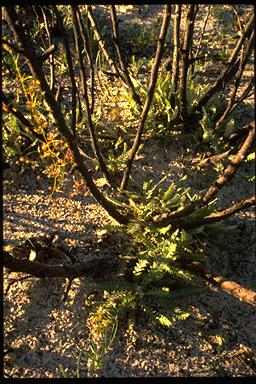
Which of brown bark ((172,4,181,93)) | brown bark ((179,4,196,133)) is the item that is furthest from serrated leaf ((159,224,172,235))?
brown bark ((172,4,181,93))

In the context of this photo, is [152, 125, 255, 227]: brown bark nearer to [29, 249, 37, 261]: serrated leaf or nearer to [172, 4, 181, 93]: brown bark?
[29, 249, 37, 261]: serrated leaf

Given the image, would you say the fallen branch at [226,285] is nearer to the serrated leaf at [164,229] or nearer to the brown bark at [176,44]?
the serrated leaf at [164,229]

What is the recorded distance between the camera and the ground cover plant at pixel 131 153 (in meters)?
2.21

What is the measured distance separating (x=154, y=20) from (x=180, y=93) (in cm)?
160

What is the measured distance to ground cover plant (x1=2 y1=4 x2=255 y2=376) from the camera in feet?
7.25

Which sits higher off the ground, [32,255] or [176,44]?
[176,44]

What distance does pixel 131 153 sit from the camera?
2562 mm

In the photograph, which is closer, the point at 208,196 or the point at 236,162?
the point at 236,162

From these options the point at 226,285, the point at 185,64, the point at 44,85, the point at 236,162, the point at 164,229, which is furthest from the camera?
the point at 185,64

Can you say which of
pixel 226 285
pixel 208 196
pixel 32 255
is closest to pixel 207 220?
pixel 208 196

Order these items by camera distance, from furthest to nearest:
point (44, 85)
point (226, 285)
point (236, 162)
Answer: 1. point (226, 285)
2. point (236, 162)
3. point (44, 85)

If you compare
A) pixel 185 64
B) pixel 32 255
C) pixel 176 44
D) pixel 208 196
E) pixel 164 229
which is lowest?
pixel 32 255

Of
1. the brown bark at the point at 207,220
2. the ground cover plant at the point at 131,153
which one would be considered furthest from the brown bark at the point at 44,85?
the brown bark at the point at 207,220

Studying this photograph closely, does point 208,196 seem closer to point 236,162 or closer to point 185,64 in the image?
point 236,162
